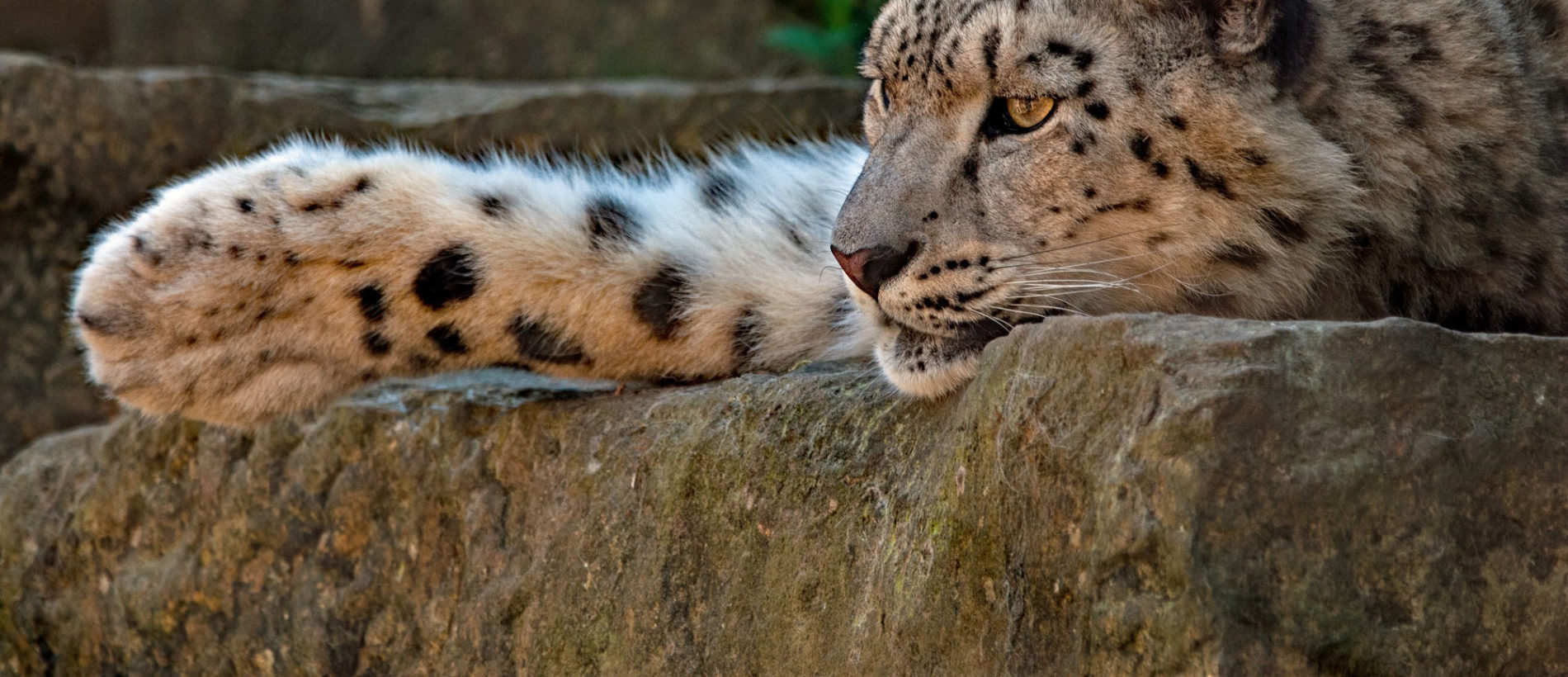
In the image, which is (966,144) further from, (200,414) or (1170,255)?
(200,414)

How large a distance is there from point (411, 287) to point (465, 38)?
461 cm

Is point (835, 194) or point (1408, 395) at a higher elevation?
point (1408, 395)

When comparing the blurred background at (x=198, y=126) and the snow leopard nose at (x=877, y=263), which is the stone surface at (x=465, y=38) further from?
the snow leopard nose at (x=877, y=263)

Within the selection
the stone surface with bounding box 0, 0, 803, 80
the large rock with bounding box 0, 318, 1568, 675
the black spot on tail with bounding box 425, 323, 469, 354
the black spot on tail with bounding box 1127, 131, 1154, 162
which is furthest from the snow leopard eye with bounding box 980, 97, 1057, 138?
the stone surface with bounding box 0, 0, 803, 80

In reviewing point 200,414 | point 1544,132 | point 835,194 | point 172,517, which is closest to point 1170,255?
point 1544,132

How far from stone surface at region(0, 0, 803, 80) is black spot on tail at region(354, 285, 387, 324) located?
171 inches

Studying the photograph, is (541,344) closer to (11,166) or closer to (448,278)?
(448,278)

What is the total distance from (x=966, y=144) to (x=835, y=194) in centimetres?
55

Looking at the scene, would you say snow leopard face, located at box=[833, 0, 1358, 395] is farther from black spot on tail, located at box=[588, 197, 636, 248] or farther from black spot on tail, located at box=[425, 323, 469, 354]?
black spot on tail, located at box=[425, 323, 469, 354]

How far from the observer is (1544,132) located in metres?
1.96

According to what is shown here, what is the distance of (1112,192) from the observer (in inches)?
73.1

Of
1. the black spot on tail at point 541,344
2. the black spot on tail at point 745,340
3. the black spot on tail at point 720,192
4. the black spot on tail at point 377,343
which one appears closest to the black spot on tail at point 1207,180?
the black spot on tail at point 745,340

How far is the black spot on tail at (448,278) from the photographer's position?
219 centimetres

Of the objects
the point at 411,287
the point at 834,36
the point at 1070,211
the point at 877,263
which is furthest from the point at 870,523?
the point at 834,36
